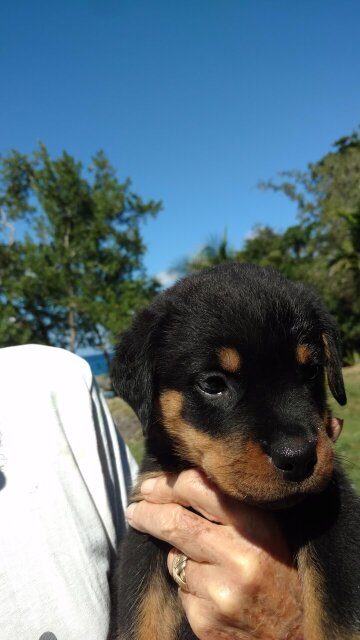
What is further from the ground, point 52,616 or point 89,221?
point 89,221

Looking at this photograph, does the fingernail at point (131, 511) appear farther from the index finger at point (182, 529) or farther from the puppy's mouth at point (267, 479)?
the puppy's mouth at point (267, 479)

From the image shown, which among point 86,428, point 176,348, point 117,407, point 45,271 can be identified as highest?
point 45,271

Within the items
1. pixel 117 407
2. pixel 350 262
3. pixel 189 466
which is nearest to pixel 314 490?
pixel 189 466

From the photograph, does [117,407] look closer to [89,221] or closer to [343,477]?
[343,477]

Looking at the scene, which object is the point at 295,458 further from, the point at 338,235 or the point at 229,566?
the point at 338,235

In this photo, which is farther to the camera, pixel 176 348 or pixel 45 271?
pixel 45 271

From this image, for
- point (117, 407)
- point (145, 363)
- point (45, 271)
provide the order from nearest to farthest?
point (145, 363) < point (117, 407) < point (45, 271)

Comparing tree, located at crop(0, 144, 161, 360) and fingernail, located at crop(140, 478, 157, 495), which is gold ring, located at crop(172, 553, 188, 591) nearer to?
fingernail, located at crop(140, 478, 157, 495)

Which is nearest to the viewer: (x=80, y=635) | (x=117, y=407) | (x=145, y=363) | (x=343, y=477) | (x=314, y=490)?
(x=314, y=490)
